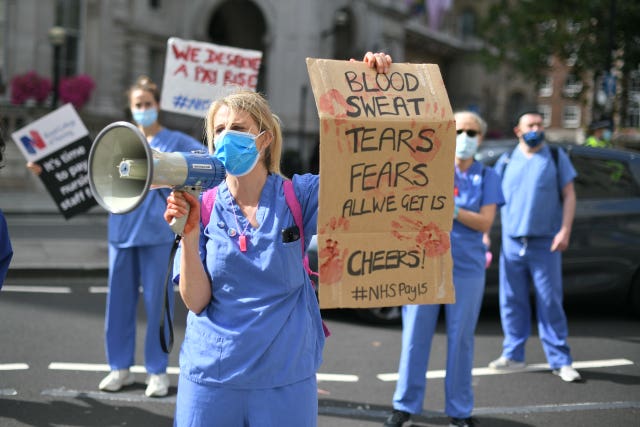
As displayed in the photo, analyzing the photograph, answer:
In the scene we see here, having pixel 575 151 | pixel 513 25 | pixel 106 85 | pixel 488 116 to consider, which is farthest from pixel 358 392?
pixel 488 116

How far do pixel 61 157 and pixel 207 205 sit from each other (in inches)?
158

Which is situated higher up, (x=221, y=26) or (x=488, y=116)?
(x=221, y=26)

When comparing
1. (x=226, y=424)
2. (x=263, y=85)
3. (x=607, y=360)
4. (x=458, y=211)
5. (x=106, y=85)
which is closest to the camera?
(x=226, y=424)

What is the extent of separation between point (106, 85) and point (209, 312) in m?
22.4

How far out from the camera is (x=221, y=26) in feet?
108

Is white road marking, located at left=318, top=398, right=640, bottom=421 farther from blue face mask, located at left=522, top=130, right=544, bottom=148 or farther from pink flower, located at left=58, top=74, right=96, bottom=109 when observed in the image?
pink flower, located at left=58, top=74, right=96, bottom=109

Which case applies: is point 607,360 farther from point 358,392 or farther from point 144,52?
point 144,52

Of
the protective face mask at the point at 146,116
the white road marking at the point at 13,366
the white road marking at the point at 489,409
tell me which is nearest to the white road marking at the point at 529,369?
the white road marking at the point at 489,409

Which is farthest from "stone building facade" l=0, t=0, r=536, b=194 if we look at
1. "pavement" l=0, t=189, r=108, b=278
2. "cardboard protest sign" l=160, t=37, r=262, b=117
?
"cardboard protest sign" l=160, t=37, r=262, b=117

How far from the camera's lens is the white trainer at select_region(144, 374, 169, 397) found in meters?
5.33

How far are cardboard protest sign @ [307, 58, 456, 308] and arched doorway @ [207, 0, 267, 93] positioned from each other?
2980cm

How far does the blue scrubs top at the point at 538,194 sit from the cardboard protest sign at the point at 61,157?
128 inches

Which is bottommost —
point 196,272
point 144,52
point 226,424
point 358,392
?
point 358,392

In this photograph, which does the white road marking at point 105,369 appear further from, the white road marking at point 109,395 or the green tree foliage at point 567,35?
the green tree foliage at point 567,35
